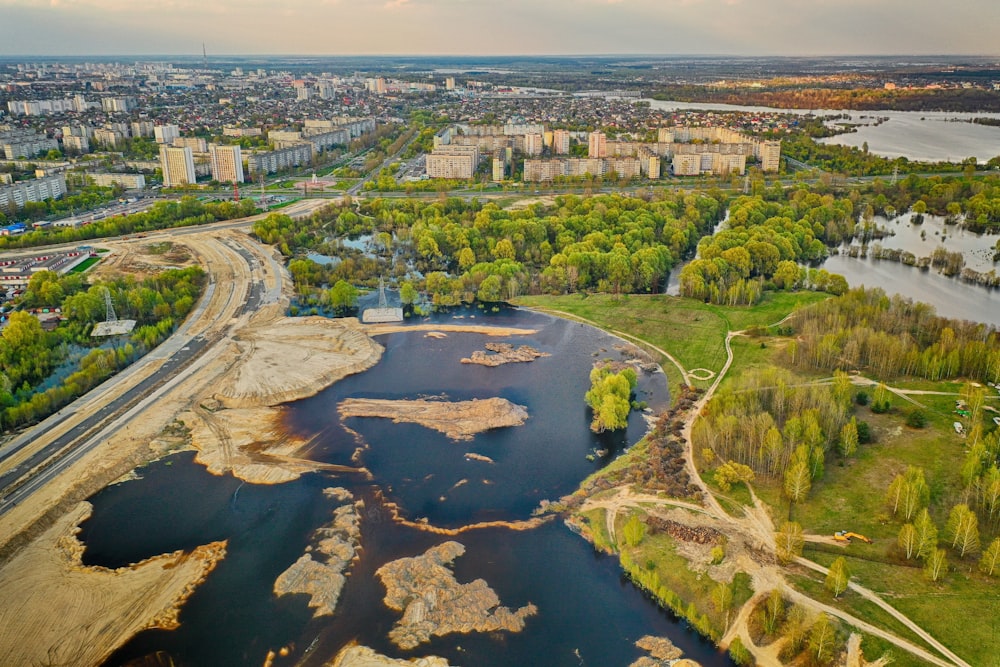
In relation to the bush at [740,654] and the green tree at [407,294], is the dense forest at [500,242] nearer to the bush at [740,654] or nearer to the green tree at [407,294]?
the green tree at [407,294]

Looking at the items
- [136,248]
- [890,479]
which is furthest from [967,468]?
[136,248]

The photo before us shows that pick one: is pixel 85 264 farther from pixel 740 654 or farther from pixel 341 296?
pixel 740 654

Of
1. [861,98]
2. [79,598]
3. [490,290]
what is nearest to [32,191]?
[490,290]

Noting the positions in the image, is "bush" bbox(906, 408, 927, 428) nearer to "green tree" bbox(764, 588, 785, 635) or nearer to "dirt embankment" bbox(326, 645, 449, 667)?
"green tree" bbox(764, 588, 785, 635)

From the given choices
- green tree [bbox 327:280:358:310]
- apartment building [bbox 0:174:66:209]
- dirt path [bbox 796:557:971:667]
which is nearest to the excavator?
dirt path [bbox 796:557:971:667]

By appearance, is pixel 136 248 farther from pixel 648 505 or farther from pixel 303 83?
pixel 303 83
